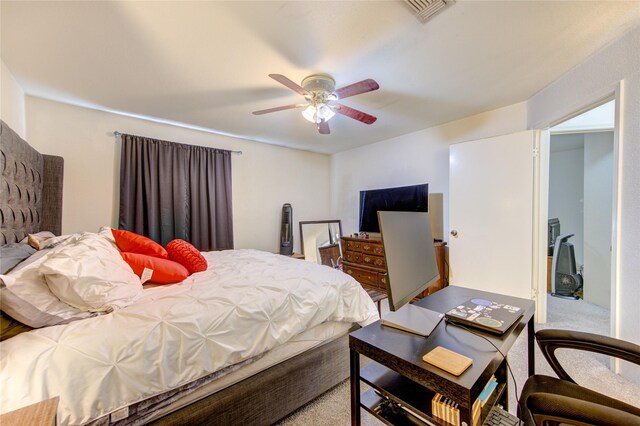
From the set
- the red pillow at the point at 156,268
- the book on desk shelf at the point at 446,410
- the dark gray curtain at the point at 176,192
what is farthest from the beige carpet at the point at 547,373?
the dark gray curtain at the point at 176,192

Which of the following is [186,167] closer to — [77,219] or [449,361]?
[77,219]

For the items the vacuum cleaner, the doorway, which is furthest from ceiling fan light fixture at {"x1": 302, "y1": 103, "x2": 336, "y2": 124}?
the vacuum cleaner

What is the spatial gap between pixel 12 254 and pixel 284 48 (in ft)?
6.39

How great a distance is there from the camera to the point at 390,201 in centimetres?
380

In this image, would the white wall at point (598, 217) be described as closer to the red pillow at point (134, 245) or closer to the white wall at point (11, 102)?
the red pillow at point (134, 245)

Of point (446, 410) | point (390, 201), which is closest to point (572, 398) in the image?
point (446, 410)

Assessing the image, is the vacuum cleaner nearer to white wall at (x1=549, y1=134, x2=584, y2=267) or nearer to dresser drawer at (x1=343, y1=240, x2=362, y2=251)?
white wall at (x1=549, y1=134, x2=584, y2=267)

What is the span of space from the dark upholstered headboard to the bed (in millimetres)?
15

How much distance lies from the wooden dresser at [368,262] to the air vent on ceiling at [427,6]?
7.92 feet

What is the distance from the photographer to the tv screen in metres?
3.40

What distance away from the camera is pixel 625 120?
68.7 inches

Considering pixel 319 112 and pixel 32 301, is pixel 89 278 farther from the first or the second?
pixel 319 112

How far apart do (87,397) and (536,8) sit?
281cm

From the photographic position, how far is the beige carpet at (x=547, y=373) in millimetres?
1452
